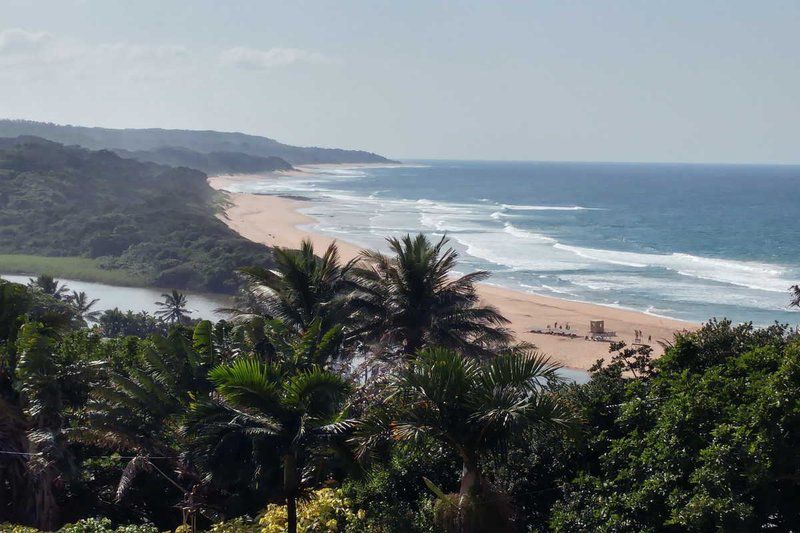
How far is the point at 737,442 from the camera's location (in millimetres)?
8320

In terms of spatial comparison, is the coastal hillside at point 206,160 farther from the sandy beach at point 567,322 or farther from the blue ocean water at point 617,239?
the sandy beach at point 567,322

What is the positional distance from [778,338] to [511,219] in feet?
243

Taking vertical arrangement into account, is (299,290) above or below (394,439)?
above

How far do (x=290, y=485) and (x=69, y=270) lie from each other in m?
49.6

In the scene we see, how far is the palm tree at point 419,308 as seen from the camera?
52.1ft

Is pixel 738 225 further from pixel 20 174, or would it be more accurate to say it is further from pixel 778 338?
pixel 778 338

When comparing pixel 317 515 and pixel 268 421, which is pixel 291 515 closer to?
pixel 317 515

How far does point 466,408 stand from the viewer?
8562 millimetres

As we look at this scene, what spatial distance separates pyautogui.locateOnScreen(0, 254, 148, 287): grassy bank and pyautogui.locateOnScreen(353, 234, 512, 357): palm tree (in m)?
38.7

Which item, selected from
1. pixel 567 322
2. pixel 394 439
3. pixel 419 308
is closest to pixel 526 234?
pixel 567 322

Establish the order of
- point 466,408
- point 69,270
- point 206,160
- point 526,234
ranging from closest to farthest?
point 466,408, point 69,270, point 526,234, point 206,160

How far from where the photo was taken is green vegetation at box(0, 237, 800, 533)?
331 inches

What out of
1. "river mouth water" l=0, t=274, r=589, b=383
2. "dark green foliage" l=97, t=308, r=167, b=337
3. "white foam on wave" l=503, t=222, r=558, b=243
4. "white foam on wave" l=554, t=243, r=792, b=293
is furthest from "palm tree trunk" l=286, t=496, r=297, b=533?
"white foam on wave" l=503, t=222, r=558, b=243

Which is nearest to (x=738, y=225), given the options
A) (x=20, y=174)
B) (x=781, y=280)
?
(x=781, y=280)
